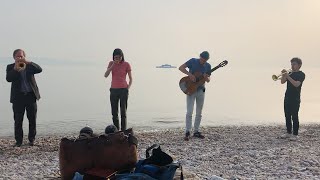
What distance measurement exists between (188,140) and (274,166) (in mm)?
2861

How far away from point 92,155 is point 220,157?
11.4ft

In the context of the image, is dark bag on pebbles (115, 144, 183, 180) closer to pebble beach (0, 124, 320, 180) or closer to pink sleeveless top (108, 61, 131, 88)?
pebble beach (0, 124, 320, 180)

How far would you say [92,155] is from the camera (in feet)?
18.0

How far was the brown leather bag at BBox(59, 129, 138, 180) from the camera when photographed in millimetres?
5461

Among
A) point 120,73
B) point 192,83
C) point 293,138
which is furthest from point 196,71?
point 293,138

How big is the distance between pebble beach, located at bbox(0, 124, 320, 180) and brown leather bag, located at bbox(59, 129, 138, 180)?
84 cm

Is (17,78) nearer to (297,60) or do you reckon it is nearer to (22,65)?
(22,65)

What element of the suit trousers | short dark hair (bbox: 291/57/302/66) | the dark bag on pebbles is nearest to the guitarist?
short dark hair (bbox: 291/57/302/66)

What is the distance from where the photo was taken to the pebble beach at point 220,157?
702 cm

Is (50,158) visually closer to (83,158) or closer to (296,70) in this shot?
(83,158)

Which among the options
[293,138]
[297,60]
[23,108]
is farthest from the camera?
[293,138]

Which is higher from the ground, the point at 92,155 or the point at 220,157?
the point at 92,155

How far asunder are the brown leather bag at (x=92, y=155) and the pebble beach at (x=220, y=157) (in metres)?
0.84

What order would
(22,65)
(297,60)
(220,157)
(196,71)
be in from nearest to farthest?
(220,157)
(22,65)
(196,71)
(297,60)
